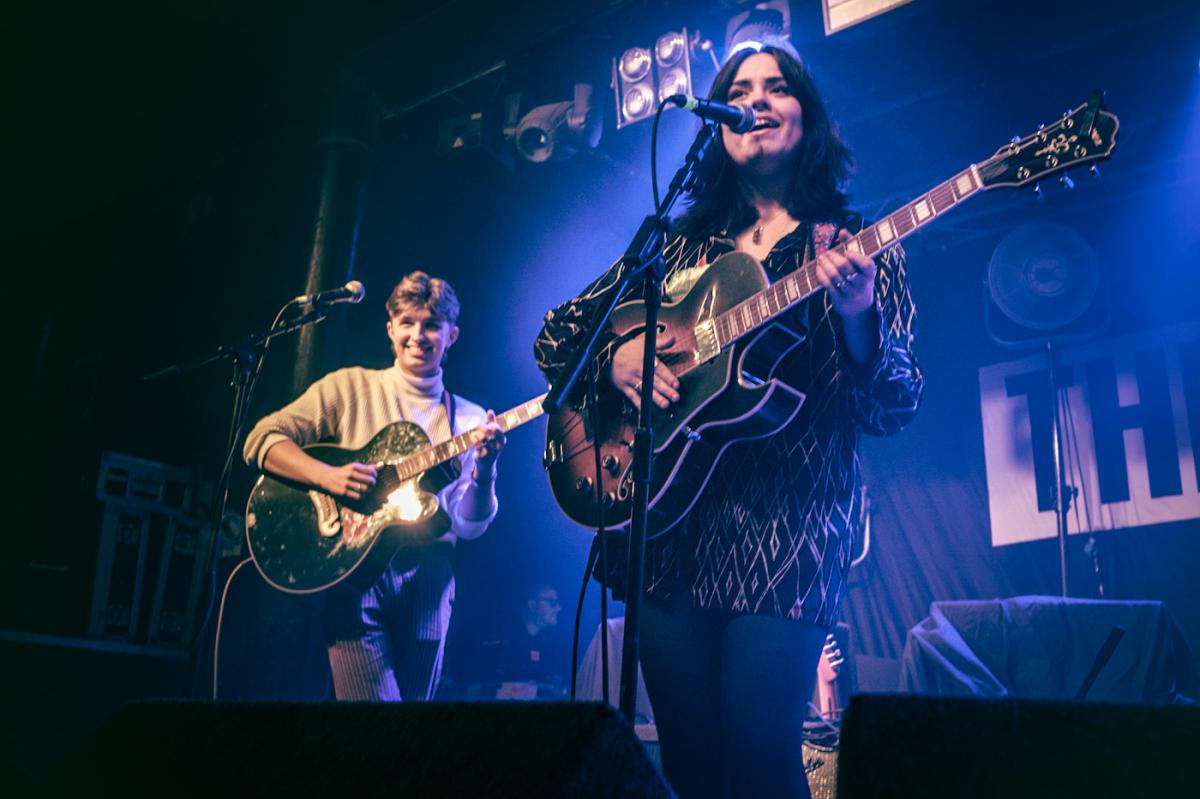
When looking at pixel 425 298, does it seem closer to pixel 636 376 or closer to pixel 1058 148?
pixel 636 376

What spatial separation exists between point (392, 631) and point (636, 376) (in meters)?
2.06

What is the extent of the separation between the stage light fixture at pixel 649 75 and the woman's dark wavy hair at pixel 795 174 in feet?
8.75

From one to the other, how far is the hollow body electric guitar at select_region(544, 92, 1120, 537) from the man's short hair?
7.70 feet

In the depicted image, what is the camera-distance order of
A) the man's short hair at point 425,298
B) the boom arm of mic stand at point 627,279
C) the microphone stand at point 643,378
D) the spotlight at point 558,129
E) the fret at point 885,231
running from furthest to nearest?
the spotlight at point 558,129 → the man's short hair at point 425,298 → the fret at point 885,231 → the boom arm of mic stand at point 627,279 → the microphone stand at point 643,378

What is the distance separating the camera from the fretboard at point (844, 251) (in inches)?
89.7

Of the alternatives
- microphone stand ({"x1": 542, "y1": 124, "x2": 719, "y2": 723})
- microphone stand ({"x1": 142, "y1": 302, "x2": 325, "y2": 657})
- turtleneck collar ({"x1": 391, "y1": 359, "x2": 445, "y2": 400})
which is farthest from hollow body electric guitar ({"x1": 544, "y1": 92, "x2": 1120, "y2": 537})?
turtleneck collar ({"x1": 391, "y1": 359, "x2": 445, "y2": 400})

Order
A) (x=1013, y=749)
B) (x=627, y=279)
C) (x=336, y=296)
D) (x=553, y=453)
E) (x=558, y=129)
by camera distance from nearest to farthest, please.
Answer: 1. (x=1013, y=749)
2. (x=627, y=279)
3. (x=553, y=453)
4. (x=336, y=296)
5. (x=558, y=129)

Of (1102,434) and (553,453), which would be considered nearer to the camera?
(553,453)

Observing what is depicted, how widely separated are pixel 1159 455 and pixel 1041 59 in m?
2.48

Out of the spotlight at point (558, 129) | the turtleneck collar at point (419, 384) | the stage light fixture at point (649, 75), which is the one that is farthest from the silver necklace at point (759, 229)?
the spotlight at point (558, 129)

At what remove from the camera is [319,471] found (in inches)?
170

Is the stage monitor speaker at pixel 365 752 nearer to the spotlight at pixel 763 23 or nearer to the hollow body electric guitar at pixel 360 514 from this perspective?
the hollow body electric guitar at pixel 360 514

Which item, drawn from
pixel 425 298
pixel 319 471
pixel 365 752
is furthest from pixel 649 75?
pixel 365 752

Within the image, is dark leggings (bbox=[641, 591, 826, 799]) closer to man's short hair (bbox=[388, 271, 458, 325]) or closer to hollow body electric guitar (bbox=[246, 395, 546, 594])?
hollow body electric guitar (bbox=[246, 395, 546, 594])
